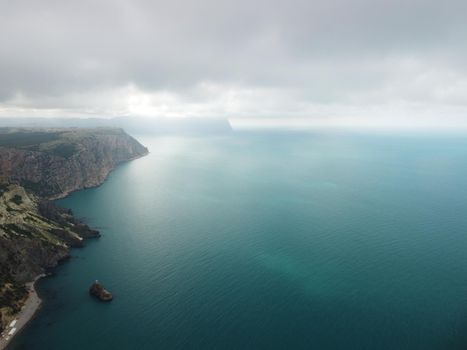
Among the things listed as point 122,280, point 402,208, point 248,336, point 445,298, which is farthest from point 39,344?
point 402,208

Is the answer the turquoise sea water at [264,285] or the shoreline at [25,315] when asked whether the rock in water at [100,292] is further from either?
the shoreline at [25,315]

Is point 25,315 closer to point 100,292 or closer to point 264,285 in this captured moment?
point 100,292

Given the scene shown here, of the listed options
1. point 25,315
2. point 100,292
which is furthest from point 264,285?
point 25,315

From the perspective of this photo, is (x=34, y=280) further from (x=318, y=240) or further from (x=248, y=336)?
(x=318, y=240)

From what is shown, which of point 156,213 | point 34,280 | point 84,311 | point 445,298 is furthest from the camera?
point 156,213

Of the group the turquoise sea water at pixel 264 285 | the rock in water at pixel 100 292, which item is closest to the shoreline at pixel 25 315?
the turquoise sea water at pixel 264 285

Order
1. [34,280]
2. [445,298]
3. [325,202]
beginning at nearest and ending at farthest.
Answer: [445,298]
[34,280]
[325,202]
